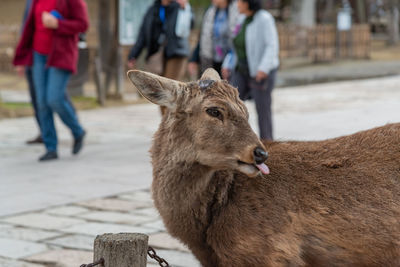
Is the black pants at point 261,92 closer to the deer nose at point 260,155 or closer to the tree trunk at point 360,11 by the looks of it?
the deer nose at point 260,155

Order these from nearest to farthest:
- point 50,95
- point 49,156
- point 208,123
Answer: point 208,123 → point 50,95 → point 49,156

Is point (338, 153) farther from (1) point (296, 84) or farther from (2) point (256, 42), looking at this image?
(1) point (296, 84)

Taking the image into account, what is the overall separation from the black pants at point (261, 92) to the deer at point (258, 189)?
15.3 ft

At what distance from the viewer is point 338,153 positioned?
4.52m

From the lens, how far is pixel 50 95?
30.7 ft

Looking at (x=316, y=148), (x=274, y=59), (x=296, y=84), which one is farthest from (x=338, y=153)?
(x=296, y=84)

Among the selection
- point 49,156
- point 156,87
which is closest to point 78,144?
point 49,156

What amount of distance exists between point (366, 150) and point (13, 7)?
124ft

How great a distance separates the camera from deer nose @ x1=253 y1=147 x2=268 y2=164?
13.4ft

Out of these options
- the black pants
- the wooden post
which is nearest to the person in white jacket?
the black pants

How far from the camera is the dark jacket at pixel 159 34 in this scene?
10305 mm

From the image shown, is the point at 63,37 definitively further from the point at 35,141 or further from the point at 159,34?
the point at 35,141

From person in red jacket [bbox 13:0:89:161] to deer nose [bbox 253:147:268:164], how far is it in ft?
18.3

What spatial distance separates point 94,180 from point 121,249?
4.78 meters
